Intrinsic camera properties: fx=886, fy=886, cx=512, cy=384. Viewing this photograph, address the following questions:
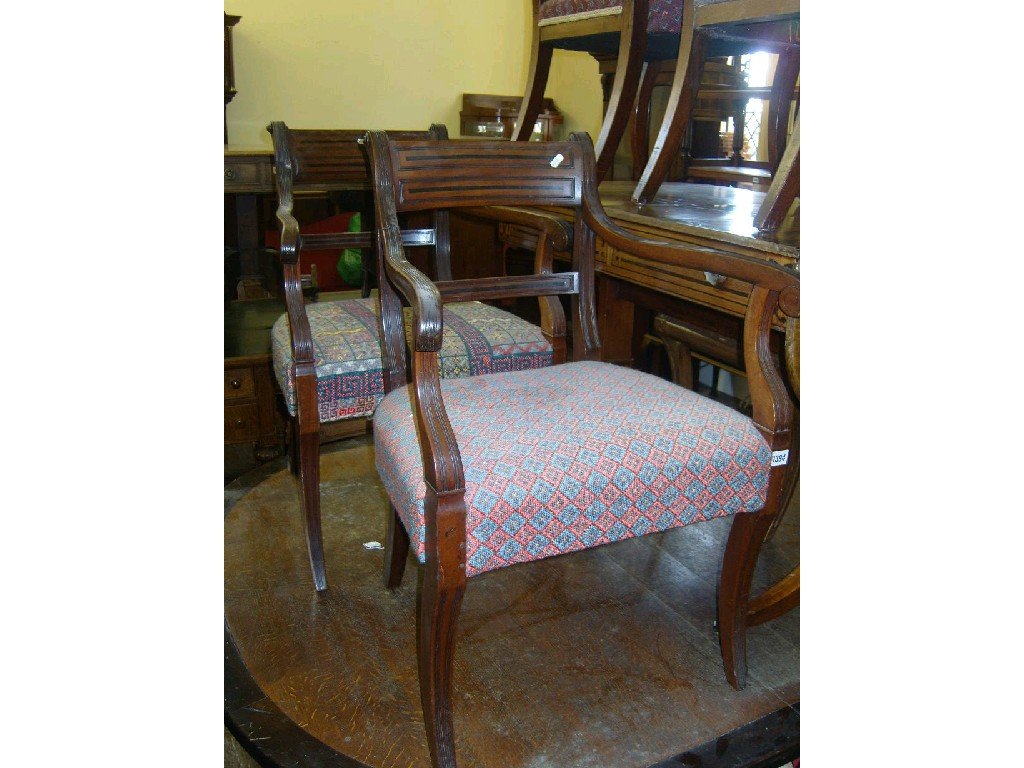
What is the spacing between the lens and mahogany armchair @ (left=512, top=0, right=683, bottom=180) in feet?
7.98

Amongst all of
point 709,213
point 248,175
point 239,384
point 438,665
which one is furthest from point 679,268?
point 248,175

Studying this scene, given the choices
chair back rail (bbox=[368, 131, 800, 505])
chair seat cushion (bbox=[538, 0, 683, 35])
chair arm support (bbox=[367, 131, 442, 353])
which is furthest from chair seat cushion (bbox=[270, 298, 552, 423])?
chair seat cushion (bbox=[538, 0, 683, 35])

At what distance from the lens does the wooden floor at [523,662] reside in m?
1.24

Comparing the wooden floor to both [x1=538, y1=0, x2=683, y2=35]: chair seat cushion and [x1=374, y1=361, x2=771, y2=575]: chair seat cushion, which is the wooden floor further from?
[x1=538, y1=0, x2=683, y2=35]: chair seat cushion

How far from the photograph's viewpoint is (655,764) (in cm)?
120

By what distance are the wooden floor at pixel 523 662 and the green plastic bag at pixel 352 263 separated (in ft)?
6.30

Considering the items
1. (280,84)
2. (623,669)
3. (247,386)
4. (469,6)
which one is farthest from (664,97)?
(623,669)

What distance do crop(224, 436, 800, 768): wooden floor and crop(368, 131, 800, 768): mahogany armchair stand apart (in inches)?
3.9

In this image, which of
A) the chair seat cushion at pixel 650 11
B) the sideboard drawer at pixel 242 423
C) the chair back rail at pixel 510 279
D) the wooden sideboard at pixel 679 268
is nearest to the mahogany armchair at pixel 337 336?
the chair back rail at pixel 510 279

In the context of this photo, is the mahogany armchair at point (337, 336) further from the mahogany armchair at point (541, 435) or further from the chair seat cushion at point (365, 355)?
the mahogany armchair at point (541, 435)

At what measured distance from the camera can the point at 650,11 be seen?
2.50 m

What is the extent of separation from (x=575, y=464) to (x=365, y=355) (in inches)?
29.2

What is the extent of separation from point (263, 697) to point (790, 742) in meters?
0.78

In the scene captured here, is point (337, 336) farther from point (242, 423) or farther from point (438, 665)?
point (438, 665)
